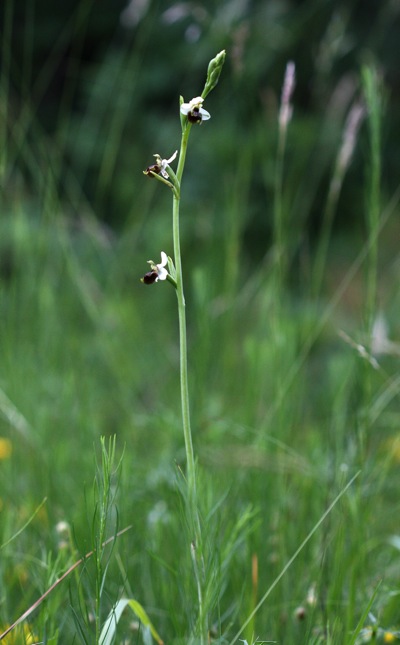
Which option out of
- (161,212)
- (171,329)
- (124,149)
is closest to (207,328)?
(171,329)

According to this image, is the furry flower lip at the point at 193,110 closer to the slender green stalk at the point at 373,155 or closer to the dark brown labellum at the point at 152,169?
the dark brown labellum at the point at 152,169

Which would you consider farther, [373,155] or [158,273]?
[373,155]

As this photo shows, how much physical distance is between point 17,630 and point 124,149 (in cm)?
362

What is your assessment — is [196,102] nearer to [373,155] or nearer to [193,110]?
[193,110]

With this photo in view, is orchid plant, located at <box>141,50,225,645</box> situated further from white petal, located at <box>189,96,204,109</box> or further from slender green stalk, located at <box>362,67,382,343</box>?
slender green stalk, located at <box>362,67,382,343</box>

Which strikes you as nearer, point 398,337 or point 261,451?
point 261,451

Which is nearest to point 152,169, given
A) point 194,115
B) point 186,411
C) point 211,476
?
point 194,115

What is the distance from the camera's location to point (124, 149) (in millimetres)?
4289

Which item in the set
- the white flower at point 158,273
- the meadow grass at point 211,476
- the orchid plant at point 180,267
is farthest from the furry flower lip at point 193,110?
the meadow grass at point 211,476

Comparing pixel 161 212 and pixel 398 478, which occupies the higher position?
pixel 161 212

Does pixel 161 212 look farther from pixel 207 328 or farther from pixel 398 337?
pixel 207 328

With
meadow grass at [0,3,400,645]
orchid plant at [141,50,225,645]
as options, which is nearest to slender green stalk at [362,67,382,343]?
meadow grass at [0,3,400,645]

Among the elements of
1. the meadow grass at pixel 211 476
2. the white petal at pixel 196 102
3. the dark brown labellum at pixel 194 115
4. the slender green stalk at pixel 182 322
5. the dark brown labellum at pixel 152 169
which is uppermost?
the white petal at pixel 196 102

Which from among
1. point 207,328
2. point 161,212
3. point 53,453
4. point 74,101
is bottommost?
point 53,453
